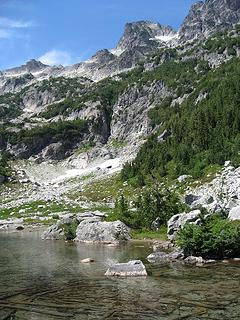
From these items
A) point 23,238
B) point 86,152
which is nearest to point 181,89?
point 86,152

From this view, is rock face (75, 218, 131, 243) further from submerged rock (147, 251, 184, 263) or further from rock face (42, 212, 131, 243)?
submerged rock (147, 251, 184, 263)

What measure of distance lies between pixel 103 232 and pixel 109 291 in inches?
1147

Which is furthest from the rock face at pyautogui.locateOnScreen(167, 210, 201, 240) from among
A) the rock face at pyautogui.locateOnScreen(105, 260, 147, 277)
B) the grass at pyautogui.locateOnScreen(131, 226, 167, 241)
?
the rock face at pyautogui.locateOnScreen(105, 260, 147, 277)

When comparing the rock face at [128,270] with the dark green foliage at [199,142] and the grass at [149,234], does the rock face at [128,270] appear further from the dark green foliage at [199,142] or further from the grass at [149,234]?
the dark green foliage at [199,142]

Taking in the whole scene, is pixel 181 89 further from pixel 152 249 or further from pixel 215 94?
pixel 152 249

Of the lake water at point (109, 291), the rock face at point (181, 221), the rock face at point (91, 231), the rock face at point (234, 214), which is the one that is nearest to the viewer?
the lake water at point (109, 291)

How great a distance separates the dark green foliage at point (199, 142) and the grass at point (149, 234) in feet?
99.1

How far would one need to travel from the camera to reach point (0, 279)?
32406 mm

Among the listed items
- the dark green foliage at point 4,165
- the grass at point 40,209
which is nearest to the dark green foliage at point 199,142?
the grass at point 40,209

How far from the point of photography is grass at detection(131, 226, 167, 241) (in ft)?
181

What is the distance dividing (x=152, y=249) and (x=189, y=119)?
83072 mm

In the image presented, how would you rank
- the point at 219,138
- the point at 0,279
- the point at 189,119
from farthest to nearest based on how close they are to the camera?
the point at 189,119 → the point at 219,138 → the point at 0,279

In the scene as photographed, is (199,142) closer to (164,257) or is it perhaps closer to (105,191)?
(105,191)

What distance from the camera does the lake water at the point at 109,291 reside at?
74.1ft
